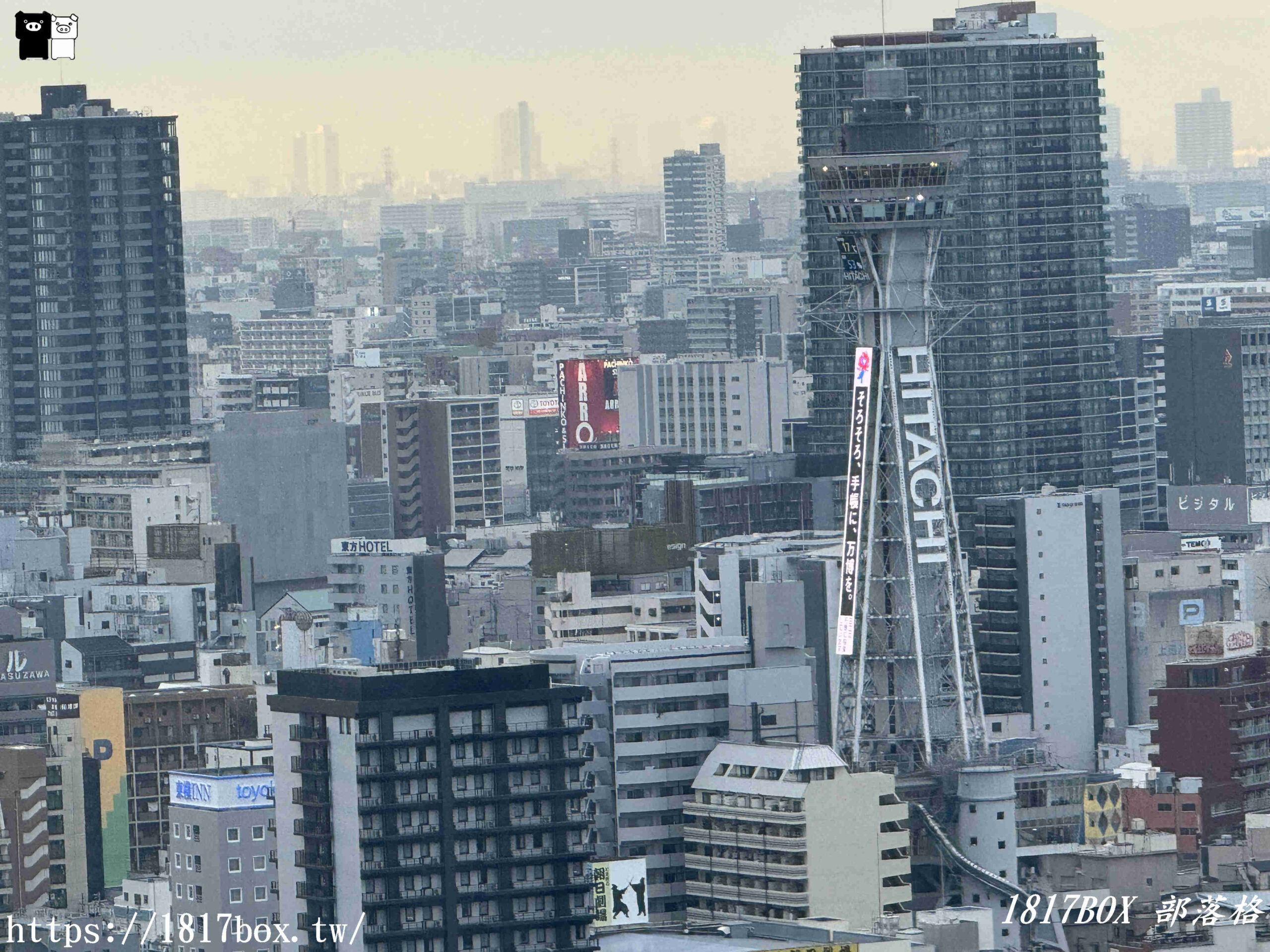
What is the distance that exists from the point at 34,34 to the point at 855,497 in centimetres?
Answer: 6713

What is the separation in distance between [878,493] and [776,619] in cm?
776

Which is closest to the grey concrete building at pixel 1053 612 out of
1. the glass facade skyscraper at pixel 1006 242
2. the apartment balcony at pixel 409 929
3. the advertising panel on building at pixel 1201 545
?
the advertising panel on building at pixel 1201 545

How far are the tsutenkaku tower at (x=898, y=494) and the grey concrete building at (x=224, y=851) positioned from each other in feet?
68.5

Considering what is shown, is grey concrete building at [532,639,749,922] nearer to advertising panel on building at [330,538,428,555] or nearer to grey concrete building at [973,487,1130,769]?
grey concrete building at [973,487,1130,769]

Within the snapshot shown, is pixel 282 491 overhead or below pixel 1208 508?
overhead

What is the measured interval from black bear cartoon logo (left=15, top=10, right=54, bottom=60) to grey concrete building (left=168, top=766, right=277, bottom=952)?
1879 inches

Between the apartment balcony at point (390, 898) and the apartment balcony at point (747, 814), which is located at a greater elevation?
the apartment balcony at point (747, 814)

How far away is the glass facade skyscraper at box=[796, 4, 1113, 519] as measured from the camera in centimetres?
17775

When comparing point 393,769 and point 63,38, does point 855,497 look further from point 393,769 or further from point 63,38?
point 63,38

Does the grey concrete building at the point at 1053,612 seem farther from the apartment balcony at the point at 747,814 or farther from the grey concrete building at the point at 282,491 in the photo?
the grey concrete building at the point at 282,491

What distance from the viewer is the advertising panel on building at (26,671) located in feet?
401

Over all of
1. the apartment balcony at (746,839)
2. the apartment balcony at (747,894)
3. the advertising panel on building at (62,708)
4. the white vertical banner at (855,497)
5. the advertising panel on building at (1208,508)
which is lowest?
the apartment balcony at (747,894)

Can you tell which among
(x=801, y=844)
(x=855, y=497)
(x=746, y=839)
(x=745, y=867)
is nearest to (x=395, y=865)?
(x=801, y=844)

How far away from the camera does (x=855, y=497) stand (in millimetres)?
112688
